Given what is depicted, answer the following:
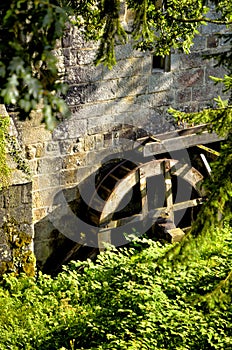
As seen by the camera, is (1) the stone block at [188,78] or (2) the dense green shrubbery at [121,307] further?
(1) the stone block at [188,78]

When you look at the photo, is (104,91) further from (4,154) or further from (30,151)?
(4,154)

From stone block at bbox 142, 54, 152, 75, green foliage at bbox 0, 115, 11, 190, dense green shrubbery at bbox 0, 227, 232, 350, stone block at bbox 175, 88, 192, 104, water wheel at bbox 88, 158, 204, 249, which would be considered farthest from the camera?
stone block at bbox 175, 88, 192, 104

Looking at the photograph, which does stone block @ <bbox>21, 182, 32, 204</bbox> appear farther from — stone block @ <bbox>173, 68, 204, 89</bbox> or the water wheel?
stone block @ <bbox>173, 68, 204, 89</bbox>

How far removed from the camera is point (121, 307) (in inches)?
263

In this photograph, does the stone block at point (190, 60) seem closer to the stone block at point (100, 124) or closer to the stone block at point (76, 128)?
the stone block at point (100, 124)

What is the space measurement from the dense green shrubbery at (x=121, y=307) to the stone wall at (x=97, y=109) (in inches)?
39.1

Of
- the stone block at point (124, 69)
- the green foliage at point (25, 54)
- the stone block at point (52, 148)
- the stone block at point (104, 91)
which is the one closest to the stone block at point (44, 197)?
the stone block at point (52, 148)

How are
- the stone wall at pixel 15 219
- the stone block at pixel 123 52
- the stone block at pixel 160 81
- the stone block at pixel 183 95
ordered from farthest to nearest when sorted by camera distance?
1. the stone block at pixel 183 95
2. the stone block at pixel 160 81
3. the stone block at pixel 123 52
4. the stone wall at pixel 15 219

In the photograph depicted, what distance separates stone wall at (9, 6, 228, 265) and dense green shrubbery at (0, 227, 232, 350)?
39.1 inches

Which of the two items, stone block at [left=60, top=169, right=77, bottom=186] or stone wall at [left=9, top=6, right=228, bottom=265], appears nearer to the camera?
stone wall at [left=9, top=6, right=228, bottom=265]

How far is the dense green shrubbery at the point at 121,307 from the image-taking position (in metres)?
6.13

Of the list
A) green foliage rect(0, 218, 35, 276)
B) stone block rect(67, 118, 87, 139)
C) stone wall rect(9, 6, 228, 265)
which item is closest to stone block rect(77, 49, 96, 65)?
stone wall rect(9, 6, 228, 265)

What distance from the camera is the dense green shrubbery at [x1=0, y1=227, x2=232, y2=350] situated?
6133 millimetres

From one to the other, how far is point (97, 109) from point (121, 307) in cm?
265
